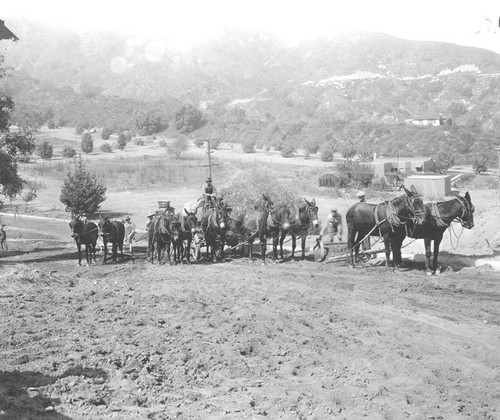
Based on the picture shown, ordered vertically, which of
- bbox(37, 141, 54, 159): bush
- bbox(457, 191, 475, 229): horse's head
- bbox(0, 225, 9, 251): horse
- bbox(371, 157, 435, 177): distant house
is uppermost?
bbox(37, 141, 54, 159): bush

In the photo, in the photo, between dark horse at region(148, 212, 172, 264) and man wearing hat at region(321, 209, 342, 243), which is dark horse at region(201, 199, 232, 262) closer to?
dark horse at region(148, 212, 172, 264)

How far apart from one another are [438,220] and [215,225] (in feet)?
24.2

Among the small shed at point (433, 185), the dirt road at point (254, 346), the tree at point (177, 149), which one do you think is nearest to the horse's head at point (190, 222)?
the dirt road at point (254, 346)

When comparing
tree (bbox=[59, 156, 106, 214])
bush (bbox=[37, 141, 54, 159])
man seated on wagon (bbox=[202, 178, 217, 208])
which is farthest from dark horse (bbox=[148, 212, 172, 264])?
bush (bbox=[37, 141, 54, 159])

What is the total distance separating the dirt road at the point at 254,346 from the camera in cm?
864

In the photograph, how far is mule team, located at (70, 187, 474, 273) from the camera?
1593 cm

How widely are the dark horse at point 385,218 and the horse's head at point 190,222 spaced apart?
17.6 feet

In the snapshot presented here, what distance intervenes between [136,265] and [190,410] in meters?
11.8

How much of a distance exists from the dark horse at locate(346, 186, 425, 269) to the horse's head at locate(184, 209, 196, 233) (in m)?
5.36

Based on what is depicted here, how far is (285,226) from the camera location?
1902 centimetres

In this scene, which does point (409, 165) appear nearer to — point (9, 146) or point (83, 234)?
point (9, 146)

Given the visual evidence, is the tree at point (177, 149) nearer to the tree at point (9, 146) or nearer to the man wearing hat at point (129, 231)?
the man wearing hat at point (129, 231)

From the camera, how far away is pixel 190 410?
8.48m

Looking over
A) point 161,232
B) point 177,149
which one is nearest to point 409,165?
point 177,149
